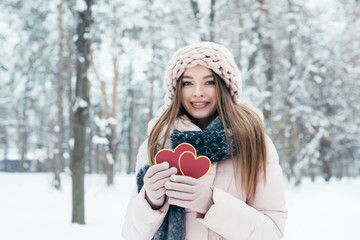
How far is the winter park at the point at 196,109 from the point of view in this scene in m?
1.66

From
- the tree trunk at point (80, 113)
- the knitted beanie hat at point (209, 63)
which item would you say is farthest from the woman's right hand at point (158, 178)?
the tree trunk at point (80, 113)

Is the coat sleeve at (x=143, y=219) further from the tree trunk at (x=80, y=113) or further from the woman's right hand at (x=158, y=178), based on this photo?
the tree trunk at (x=80, y=113)

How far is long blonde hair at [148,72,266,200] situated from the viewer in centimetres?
169

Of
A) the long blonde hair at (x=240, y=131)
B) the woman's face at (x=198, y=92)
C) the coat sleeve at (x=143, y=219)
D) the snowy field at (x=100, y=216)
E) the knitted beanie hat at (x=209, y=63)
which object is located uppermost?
the knitted beanie hat at (x=209, y=63)

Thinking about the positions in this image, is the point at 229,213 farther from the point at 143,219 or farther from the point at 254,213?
the point at 143,219

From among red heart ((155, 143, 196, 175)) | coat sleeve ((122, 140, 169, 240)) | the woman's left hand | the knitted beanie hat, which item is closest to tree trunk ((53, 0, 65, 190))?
the knitted beanie hat

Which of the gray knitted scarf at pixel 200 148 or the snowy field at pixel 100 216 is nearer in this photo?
the gray knitted scarf at pixel 200 148

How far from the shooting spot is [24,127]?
67.5ft

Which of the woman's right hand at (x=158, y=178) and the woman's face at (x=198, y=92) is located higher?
the woman's face at (x=198, y=92)

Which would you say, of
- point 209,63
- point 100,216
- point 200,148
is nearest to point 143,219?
point 200,148

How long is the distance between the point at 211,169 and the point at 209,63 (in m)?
0.61

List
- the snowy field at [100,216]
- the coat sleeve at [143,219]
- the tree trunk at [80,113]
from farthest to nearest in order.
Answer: the tree trunk at [80,113], the snowy field at [100,216], the coat sleeve at [143,219]

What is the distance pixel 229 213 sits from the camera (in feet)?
5.02

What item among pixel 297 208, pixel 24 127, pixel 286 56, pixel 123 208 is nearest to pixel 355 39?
pixel 286 56
